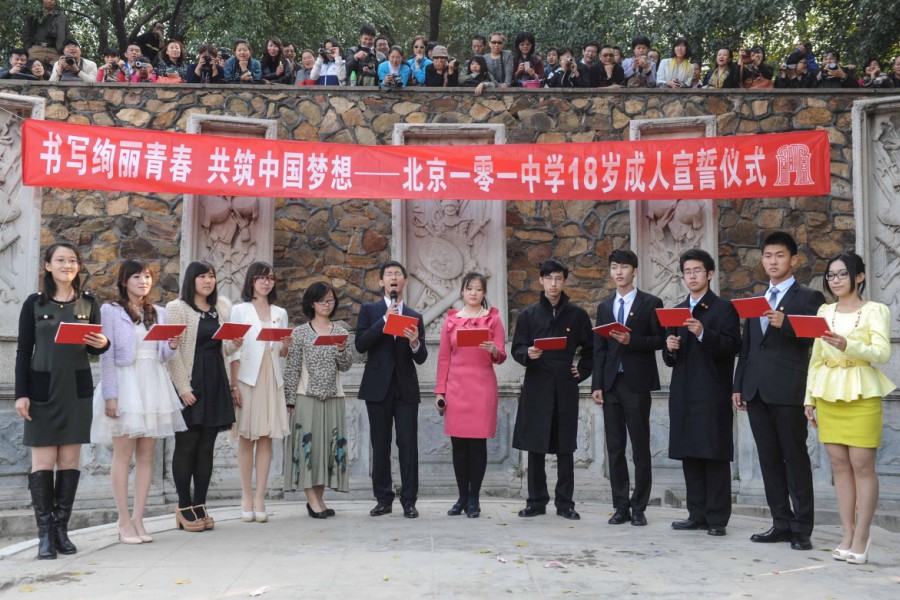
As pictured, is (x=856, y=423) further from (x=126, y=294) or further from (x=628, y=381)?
(x=126, y=294)

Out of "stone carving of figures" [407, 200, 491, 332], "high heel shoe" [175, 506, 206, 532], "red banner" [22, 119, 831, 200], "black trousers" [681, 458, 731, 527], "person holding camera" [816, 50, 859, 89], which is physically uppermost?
"person holding camera" [816, 50, 859, 89]

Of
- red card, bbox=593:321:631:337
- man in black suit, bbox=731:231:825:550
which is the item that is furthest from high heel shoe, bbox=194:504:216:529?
man in black suit, bbox=731:231:825:550

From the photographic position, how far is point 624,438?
6.06m

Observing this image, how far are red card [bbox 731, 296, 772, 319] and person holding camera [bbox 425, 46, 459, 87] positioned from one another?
5079 millimetres

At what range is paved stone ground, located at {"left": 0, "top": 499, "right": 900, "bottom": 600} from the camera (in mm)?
4125

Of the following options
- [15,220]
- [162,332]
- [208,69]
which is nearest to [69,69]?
[208,69]

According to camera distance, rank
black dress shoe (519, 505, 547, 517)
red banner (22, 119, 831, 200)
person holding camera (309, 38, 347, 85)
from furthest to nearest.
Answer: person holding camera (309, 38, 347, 85) → red banner (22, 119, 831, 200) → black dress shoe (519, 505, 547, 517)

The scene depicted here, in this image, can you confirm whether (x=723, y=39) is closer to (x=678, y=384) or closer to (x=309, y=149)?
(x=309, y=149)

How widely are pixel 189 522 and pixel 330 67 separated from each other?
591cm

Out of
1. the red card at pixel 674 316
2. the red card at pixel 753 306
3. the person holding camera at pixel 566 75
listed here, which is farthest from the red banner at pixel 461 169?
the red card at pixel 753 306

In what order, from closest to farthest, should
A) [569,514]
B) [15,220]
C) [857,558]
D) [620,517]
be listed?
[857,558]
[620,517]
[569,514]
[15,220]

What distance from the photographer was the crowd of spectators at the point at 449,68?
9375mm

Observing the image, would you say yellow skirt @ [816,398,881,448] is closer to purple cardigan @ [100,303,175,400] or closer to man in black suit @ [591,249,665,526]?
man in black suit @ [591,249,665,526]

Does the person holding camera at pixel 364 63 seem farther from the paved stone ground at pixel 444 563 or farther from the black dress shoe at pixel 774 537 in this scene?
the black dress shoe at pixel 774 537
